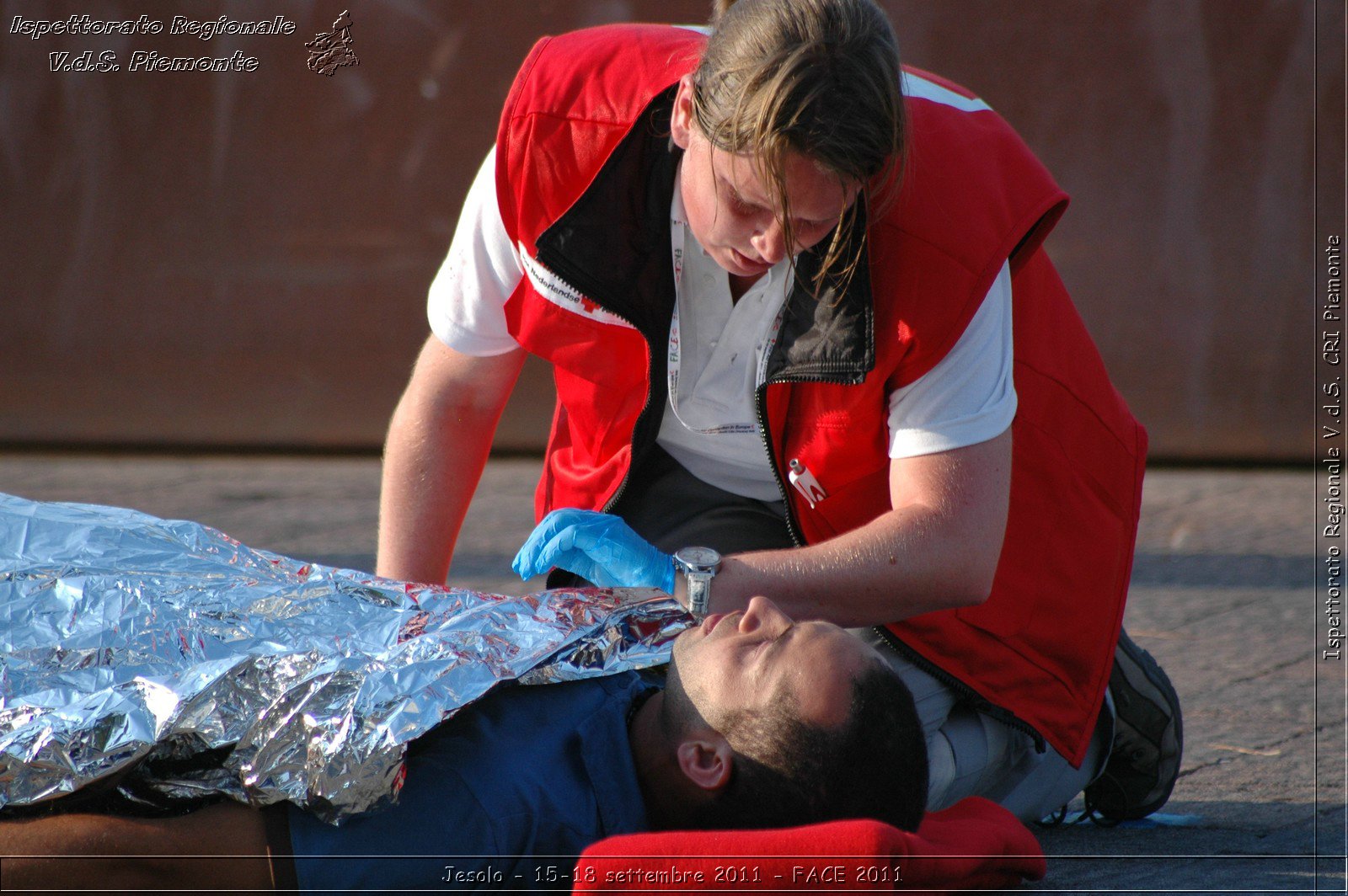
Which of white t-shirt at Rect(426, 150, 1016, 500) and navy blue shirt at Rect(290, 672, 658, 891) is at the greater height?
white t-shirt at Rect(426, 150, 1016, 500)

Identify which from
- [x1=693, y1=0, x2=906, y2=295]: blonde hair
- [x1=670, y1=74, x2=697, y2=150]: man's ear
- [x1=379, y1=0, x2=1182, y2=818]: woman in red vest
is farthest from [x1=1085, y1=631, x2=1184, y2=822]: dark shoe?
[x1=670, y1=74, x2=697, y2=150]: man's ear

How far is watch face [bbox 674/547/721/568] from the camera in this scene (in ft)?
6.37

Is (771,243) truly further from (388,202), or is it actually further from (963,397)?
(388,202)

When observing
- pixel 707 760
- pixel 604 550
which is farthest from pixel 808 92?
pixel 707 760

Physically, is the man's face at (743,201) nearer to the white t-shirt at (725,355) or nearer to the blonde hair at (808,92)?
the blonde hair at (808,92)

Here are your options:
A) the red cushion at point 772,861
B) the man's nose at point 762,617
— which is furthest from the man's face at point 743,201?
the red cushion at point 772,861

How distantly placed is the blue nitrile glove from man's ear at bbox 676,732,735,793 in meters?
0.31

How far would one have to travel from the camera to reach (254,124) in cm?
488

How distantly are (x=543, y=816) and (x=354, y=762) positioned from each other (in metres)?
0.25

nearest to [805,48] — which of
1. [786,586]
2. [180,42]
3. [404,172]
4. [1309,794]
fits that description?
[786,586]

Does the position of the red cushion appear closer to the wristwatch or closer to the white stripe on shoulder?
the wristwatch

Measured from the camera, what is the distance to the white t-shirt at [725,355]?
1960 mm

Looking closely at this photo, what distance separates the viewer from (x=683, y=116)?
194cm

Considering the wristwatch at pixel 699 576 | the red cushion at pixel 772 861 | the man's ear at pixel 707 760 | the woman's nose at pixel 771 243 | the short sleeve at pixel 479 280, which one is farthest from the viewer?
the short sleeve at pixel 479 280
